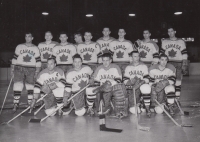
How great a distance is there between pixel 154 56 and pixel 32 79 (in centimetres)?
192

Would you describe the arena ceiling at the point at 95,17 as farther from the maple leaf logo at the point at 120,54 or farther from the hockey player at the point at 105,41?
the maple leaf logo at the point at 120,54

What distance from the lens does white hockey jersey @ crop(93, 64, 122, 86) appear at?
3862 millimetres

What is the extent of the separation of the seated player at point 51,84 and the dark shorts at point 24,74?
59 cm

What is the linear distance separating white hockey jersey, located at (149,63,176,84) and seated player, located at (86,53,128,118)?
50 cm

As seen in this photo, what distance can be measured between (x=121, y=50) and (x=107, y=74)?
0.94 metres

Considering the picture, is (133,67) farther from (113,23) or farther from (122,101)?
(113,23)

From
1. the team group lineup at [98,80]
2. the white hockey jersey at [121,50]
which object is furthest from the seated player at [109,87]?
the white hockey jersey at [121,50]

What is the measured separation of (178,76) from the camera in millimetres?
4527

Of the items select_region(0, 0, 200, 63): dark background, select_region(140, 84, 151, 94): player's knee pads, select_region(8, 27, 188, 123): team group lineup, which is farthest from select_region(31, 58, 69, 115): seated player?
select_region(0, 0, 200, 63): dark background

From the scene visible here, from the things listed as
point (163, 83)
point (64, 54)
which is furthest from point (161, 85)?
point (64, 54)

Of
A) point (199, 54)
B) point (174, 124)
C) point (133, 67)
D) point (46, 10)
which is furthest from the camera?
point (199, 54)

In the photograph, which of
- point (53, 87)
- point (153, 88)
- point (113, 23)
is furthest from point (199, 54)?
point (53, 87)

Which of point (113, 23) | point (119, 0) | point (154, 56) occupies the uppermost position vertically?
point (119, 0)

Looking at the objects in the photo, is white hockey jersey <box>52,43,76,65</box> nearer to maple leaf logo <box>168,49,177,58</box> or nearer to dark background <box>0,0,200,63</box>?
maple leaf logo <box>168,49,177,58</box>
